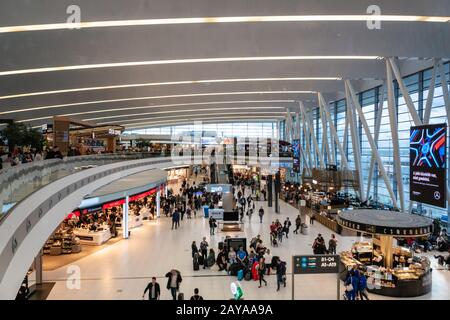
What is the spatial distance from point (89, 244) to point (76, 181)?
18.7 feet

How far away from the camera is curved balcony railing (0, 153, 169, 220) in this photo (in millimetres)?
5258

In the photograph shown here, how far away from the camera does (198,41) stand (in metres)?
13.0

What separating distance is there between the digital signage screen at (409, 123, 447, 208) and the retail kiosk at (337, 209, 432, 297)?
4.16 feet

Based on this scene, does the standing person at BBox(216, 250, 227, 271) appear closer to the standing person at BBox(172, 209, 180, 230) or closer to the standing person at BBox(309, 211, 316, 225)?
the standing person at BBox(172, 209, 180, 230)

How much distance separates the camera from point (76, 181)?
11484 mm

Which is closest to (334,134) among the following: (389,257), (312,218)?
(312,218)

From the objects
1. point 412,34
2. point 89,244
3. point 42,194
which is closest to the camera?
point 42,194

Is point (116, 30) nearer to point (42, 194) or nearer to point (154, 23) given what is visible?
point (154, 23)

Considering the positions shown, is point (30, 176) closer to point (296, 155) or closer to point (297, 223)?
point (297, 223)

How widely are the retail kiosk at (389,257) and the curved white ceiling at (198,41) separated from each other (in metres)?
6.93

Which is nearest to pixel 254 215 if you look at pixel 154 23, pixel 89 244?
pixel 89 244

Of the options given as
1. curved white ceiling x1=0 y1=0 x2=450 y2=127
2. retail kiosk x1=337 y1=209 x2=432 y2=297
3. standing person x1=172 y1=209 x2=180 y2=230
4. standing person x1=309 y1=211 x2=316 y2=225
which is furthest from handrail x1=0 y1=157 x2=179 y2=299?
standing person x1=309 y1=211 x2=316 y2=225

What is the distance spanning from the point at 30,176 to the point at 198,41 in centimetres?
822

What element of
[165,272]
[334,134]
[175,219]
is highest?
[334,134]
